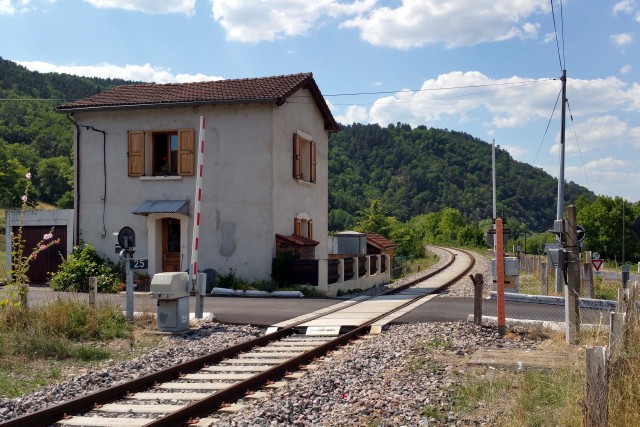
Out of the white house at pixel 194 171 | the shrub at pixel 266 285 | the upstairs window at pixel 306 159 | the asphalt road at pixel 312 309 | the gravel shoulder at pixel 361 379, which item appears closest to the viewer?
the gravel shoulder at pixel 361 379

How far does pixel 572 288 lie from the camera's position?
Result: 11102mm

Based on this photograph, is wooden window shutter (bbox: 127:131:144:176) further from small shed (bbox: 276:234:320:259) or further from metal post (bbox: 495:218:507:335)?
metal post (bbox: 495:218:507:335)

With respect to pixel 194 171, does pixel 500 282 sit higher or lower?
lower

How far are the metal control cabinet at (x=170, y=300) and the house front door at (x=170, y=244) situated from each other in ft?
34.1

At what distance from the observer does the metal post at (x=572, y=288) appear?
1093 centimetres

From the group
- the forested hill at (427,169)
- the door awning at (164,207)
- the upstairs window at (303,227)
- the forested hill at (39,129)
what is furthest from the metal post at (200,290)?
the forested hill at (427,169)

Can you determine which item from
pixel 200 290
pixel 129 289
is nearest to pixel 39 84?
pixel 200 290

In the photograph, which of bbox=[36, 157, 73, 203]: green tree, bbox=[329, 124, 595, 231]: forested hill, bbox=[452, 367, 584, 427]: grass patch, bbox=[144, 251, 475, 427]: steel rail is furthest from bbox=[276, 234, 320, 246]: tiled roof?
bbox=[329, 124, 595, 231]: forested hill

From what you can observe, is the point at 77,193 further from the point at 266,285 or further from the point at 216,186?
the point at 266,285

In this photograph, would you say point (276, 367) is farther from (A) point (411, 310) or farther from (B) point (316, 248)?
(B) point (316, 248)

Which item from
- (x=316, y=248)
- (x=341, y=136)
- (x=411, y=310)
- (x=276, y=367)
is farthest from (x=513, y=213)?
(x=276, y=367)

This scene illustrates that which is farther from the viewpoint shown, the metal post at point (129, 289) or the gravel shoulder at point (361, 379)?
the metal post at point (129, 289)

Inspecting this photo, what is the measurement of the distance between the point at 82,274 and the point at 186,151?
16.5ft

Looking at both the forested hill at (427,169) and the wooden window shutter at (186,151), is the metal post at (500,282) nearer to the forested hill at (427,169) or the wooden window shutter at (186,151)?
the wooden window shutter at (186,151)
